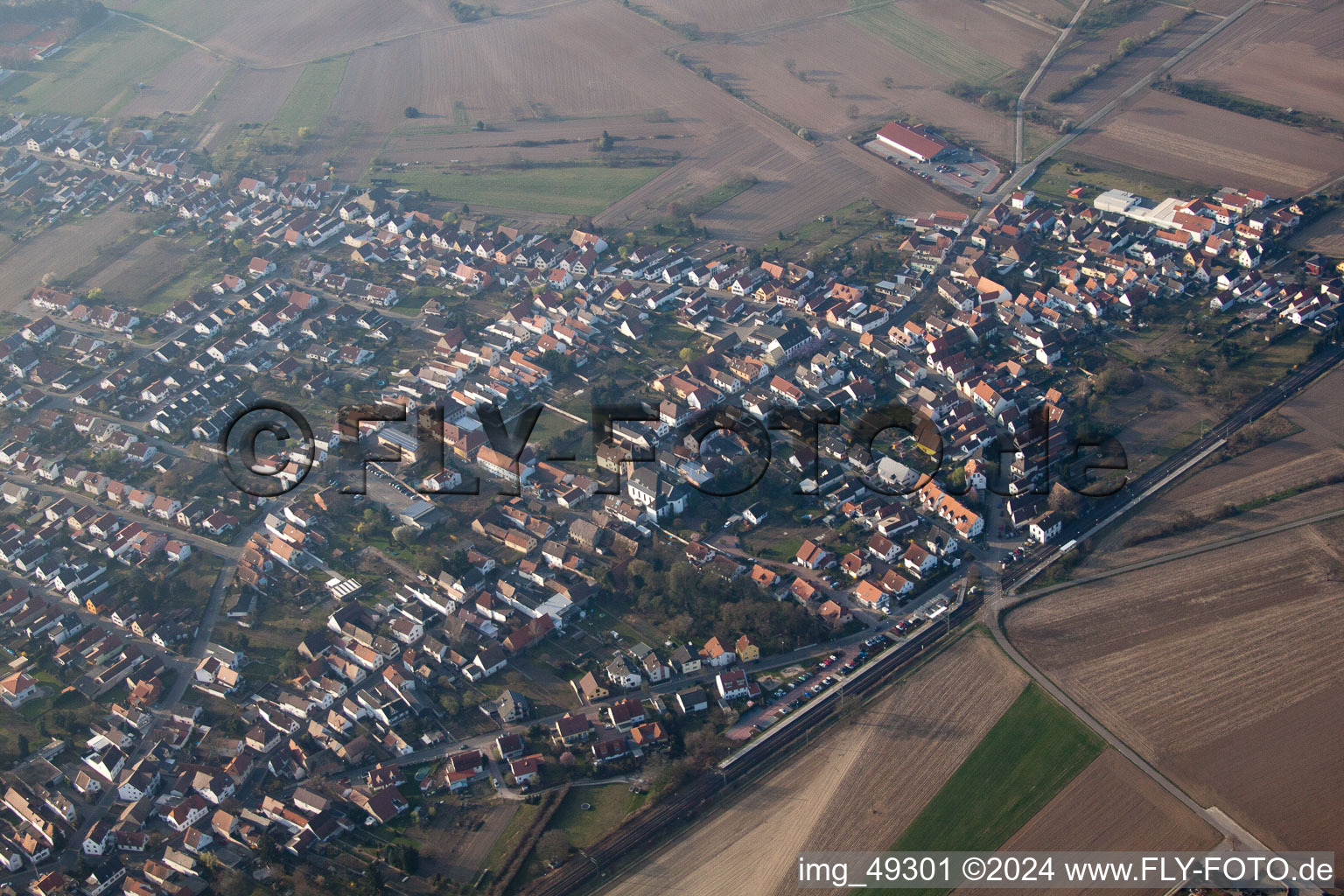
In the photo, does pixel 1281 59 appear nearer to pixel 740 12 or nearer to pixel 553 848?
pixel 740 12

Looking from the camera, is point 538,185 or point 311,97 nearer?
point 538,185

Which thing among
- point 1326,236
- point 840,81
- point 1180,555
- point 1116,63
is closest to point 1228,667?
point 1180,555

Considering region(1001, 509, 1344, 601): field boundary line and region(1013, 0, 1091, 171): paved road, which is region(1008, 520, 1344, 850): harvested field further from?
region(1013, 0, 1091, 171): paved road

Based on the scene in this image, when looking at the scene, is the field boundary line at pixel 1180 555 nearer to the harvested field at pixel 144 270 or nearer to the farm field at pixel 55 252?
the harvested field at pixel 144 270

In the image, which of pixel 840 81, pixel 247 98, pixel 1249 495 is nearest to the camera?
pixel 1249 495

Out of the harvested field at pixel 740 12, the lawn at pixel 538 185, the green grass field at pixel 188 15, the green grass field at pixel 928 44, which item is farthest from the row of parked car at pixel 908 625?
the green grass field at pixel 188 15

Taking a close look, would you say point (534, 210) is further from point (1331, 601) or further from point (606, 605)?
point (1331, 601)
